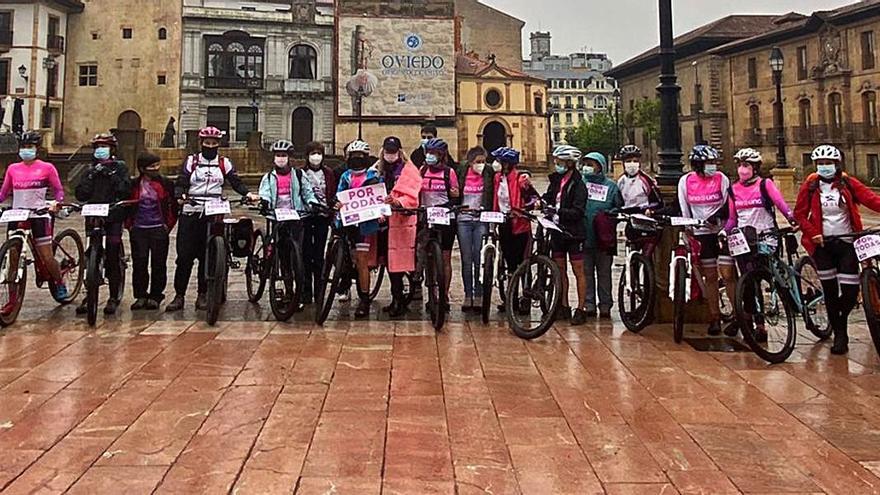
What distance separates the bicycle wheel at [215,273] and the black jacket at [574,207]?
3.33m

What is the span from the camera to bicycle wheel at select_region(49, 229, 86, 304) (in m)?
7.81

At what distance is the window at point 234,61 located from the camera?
4653 cm

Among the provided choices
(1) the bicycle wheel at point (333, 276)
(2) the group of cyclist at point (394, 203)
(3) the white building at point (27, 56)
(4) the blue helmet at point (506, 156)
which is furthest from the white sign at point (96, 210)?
(3) the white building at point (27, 56)

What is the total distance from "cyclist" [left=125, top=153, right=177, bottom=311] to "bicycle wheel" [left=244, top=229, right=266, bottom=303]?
0.91 meters

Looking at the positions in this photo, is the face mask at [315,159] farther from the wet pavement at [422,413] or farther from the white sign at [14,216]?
the white sign at [14,216]

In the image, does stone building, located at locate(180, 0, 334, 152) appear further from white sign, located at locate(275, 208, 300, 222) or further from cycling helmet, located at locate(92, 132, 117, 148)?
white sign, located at locate(275, 208, 300, 222)

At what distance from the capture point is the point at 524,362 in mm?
5543

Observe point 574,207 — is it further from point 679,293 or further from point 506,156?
point 679,293

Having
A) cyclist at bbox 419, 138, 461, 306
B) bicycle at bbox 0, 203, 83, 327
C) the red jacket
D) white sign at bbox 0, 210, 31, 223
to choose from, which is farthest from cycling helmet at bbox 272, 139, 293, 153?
the red jacket

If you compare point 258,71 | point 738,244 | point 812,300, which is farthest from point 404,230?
point 258,71

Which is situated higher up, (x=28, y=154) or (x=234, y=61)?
(x=234, y=61)

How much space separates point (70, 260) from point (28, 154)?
4.39 ft

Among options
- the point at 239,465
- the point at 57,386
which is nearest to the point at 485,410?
the point at 239,465

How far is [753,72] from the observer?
50.1 m
